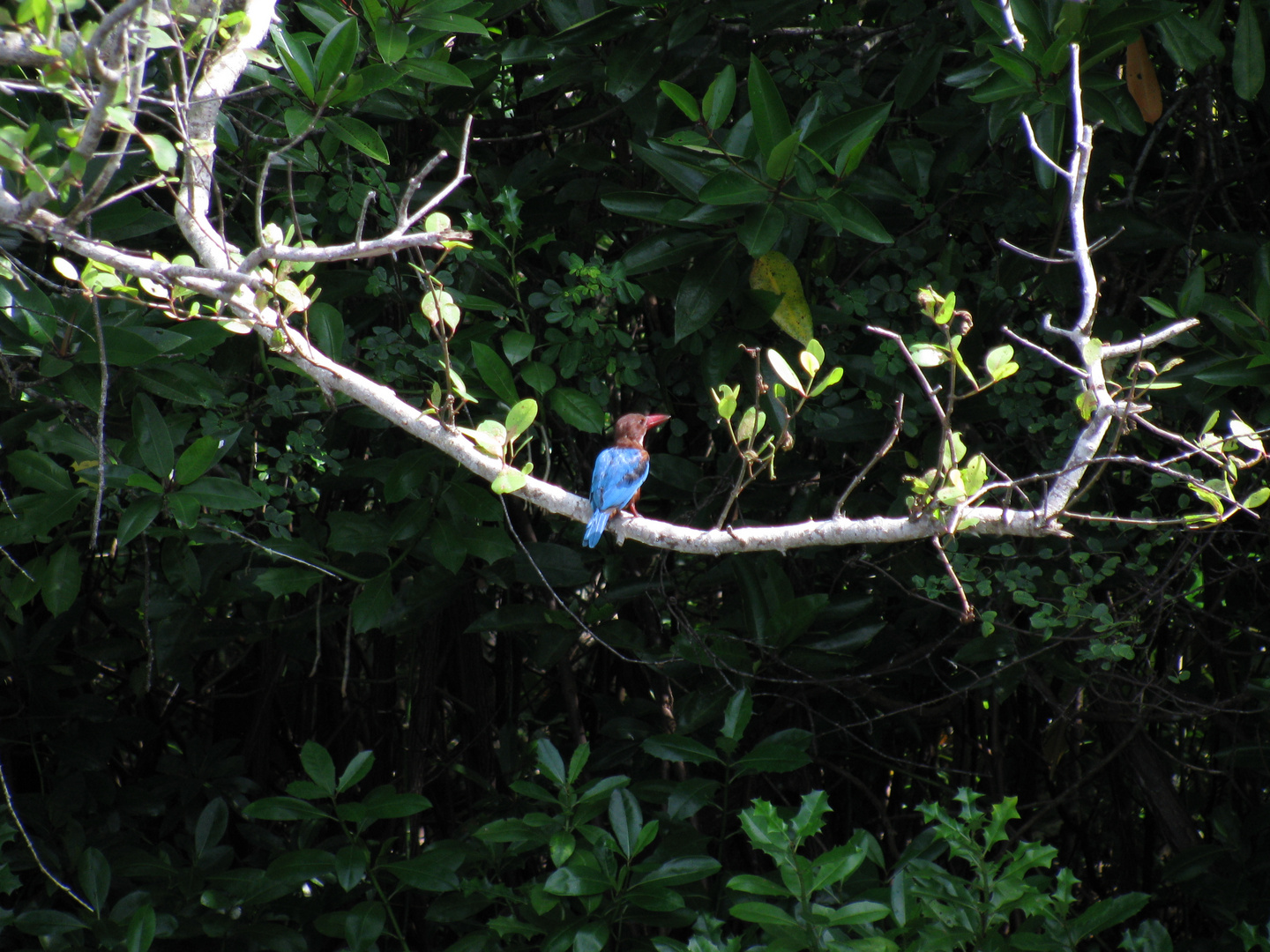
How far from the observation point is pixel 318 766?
9.02 ft

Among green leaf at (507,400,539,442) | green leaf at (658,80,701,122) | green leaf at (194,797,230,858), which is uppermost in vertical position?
green leaf at (658,80,701,122)

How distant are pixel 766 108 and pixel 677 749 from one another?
1.52 m

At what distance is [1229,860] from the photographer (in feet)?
10.1

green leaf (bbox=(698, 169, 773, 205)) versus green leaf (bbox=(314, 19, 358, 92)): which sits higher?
green leaf (bbox=(314, 19, 358, 92))

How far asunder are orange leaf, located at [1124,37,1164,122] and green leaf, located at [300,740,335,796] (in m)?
2.55

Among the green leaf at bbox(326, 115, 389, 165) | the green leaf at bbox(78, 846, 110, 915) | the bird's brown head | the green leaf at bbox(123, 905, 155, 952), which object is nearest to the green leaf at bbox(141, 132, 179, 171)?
the green leaf at bbox(326, 115, 389, 165)

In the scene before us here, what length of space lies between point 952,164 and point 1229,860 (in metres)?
2.04

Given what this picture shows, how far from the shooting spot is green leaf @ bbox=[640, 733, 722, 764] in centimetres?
274

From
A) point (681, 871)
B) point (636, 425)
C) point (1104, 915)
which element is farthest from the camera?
point (636, 425)

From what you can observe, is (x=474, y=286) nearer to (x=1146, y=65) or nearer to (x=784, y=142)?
(x=784, y=142)

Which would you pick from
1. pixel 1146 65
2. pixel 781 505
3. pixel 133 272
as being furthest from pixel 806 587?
pixel 133 272

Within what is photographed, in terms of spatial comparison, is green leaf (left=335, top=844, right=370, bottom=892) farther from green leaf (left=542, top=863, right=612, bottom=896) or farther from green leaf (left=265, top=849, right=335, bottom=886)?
green leaf (left=542, top=863, right=612, bottom=896)

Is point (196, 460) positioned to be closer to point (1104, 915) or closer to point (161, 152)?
point (161, 152)

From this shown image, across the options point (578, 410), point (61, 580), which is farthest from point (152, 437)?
point (578, 410)
